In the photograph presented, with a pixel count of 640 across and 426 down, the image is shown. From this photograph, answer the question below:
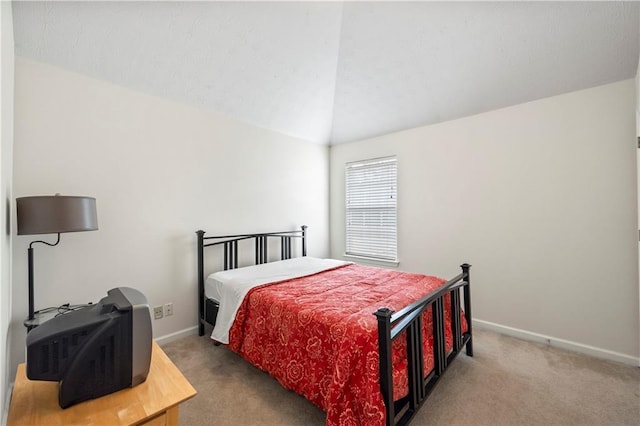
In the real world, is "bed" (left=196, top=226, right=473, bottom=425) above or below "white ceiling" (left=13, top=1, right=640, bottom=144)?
below

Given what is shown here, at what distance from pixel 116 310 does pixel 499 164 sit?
10.7 feet

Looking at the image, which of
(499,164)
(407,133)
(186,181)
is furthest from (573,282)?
(186,181)

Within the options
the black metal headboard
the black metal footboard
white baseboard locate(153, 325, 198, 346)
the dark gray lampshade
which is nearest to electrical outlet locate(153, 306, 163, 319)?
white baseboard locate(153, 325, 198, 346)

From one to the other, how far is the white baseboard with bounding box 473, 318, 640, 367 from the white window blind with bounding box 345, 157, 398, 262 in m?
1.24

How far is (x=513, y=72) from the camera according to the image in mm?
2475

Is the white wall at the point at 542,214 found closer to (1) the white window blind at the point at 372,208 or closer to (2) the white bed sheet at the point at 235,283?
(1) the white window blind at the point at 372,208

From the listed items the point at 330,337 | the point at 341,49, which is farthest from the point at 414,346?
the point at 341,49

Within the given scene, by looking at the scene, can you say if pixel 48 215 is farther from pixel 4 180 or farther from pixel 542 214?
pixel 542 214

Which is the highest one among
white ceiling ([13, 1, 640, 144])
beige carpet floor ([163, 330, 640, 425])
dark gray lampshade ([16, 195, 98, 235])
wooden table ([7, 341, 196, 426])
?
white ceiling ([13, 1, 640, 144])

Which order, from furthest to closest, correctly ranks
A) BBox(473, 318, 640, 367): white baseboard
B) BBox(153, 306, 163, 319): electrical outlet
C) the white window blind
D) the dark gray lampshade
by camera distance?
the white window blind, BBox(153, 306, 163, 319): electrical outlet, BBox(473, 318, 640, 367): white baseboard, the dark gray lampshade

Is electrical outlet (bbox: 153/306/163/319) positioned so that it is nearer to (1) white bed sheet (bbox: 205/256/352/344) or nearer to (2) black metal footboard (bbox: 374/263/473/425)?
(1) white bed sheet (bbox: 205/256/352/344)

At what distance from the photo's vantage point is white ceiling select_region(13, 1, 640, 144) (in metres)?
1.96

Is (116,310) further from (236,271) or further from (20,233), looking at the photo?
(236,271)

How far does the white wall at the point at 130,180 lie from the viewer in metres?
1.97
